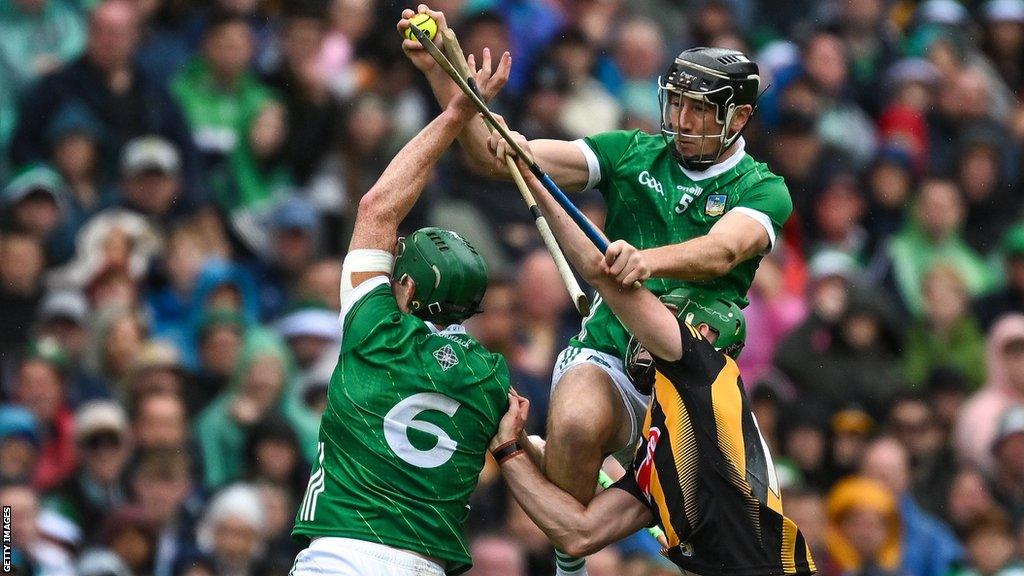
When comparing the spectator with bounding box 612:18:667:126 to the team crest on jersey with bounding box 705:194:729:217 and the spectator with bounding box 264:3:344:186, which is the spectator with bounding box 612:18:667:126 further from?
the team crest on jersey with bounding box 705:194:729:217

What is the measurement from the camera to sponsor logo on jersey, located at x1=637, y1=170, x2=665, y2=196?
8070 mm

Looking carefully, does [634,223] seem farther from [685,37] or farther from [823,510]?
[685,37]

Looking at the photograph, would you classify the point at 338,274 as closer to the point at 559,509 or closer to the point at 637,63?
the point at 637,63

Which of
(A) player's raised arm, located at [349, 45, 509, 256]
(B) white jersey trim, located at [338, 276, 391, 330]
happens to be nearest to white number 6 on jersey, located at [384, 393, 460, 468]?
(B) white jersey trim, located at [338, 276, 391, 330]

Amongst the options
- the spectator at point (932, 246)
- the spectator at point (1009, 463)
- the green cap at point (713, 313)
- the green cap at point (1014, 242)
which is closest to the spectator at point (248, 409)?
the green cap at point (713, 313)

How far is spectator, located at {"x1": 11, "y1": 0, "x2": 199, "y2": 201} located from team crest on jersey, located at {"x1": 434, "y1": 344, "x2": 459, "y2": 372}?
5.49 metres

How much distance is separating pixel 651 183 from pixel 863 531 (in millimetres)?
5141

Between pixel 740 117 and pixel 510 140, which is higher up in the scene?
pixel 510 140

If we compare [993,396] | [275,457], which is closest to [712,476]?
[275,457]

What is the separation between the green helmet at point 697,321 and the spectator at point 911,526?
537 centimetres

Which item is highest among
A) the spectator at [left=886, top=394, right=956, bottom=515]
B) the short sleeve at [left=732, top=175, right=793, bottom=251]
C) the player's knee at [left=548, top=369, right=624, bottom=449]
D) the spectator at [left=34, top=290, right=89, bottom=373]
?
the short sleeve at [left=732, top=175, right=793, bottom=251]

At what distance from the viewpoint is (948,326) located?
14648 mm

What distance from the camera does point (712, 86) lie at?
782 cm

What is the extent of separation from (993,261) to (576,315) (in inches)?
153
